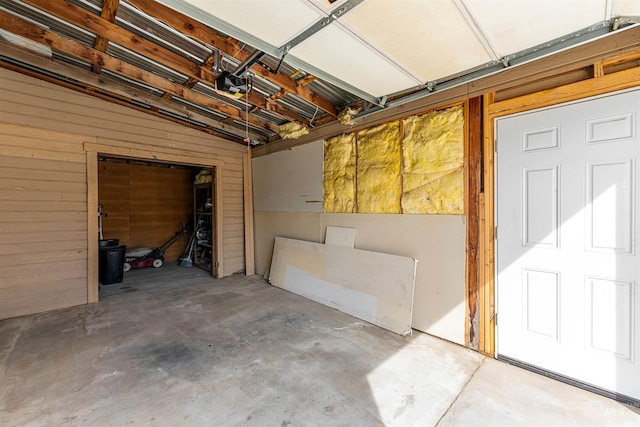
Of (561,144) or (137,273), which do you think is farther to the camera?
(137,273)

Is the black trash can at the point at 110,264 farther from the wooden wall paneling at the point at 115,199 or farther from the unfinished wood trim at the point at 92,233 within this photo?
the wooden wall paneling at the point at 115,199

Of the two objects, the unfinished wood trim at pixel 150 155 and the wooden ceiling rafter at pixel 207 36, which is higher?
the wooden ceiling rafter at pixel 207 36

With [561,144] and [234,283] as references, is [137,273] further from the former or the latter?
[561,144]

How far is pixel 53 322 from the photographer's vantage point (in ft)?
10.9

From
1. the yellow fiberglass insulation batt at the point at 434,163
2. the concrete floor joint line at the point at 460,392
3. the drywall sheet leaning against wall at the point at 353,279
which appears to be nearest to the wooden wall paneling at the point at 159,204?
the drywall sheet leaning against wall at the point at 353,279

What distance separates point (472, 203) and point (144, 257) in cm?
673

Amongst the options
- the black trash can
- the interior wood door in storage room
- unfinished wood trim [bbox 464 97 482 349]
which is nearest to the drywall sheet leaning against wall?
unfinished wood trim [bbox 464 97 482 349]

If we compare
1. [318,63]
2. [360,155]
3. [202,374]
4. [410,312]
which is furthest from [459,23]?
[202,374]

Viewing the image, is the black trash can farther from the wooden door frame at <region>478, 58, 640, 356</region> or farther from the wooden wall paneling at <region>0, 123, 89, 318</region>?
the wooden door frame at <region>478, 58, 640, 356</region>

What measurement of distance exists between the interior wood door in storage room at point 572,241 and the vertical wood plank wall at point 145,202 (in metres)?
7.15

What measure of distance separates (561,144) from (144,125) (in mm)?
5481

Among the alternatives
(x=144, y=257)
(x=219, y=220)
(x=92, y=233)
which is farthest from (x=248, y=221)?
(x=144, y=257)

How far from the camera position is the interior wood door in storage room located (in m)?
1.97

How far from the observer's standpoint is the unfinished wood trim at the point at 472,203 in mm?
2686
